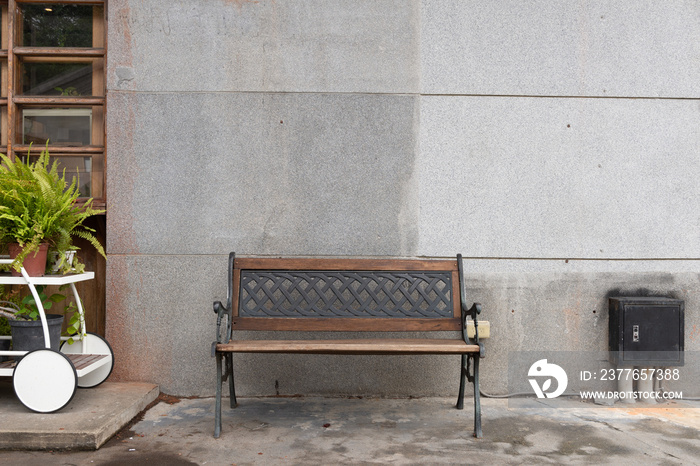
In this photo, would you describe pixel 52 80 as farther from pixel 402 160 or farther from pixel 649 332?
pixel 649 332

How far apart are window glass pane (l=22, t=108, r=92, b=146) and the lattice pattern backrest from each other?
1.97 metres

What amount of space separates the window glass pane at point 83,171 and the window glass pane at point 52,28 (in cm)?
98

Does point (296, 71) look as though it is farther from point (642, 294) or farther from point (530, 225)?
point (642, 294)

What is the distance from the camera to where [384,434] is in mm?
3674

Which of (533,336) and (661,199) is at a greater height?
(661,199)

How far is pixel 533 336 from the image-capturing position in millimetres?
4609

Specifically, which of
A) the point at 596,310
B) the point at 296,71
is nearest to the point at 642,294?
the point at 596,310

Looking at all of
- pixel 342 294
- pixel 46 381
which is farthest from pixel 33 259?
pixel 342 294

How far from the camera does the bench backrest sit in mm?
4078

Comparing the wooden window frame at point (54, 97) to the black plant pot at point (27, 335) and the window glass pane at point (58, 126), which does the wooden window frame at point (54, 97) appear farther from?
the black plant pot at point (27, 335)

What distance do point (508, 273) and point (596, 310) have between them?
794 mm

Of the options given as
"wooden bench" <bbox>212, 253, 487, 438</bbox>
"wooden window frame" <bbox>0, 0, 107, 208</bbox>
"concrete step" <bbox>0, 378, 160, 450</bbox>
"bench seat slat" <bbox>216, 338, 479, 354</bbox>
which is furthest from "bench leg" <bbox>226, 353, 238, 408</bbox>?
"wooden window frame" <bbox>0, 0, 107, 208</bbox>

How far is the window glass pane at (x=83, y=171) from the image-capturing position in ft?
15.5

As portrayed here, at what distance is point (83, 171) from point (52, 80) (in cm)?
83
